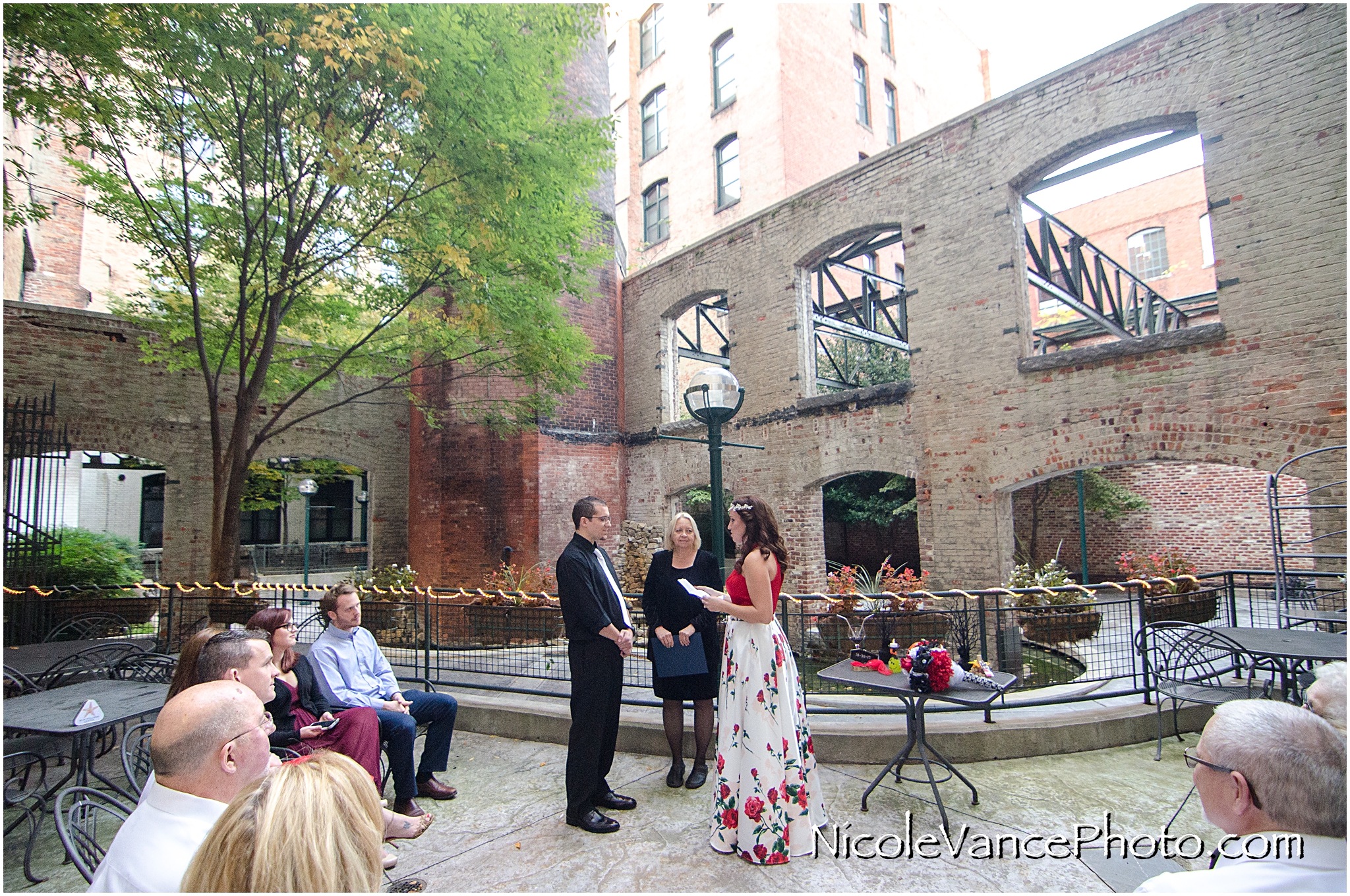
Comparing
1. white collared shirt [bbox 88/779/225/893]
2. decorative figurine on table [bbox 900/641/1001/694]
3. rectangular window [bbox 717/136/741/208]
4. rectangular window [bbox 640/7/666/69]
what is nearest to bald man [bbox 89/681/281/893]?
white collared shirt [bbox 88/779/225/893]

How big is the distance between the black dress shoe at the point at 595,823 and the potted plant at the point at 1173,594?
4473mm

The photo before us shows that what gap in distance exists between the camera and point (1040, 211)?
9930 mm

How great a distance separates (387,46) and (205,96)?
7.19ft

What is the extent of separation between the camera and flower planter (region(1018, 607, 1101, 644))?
7.25 m

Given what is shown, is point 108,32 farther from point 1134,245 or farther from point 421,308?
point 1134,245

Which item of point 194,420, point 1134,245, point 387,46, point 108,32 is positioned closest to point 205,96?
point 108,32

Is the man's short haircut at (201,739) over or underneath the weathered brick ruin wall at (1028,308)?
underneath

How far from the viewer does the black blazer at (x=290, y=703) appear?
11.0 ft

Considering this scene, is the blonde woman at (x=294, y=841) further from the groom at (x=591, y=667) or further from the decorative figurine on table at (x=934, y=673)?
the decorative figurine on table at (x=934, y=673)

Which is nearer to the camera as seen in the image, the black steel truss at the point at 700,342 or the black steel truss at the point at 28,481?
the black steel truss at the point at 28,481

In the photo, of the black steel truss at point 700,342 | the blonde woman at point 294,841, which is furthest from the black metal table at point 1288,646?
the black steel truss at point 700,342

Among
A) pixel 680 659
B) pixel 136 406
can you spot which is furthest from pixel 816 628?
pixel 136 406

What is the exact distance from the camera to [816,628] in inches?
376

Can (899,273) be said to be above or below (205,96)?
above
